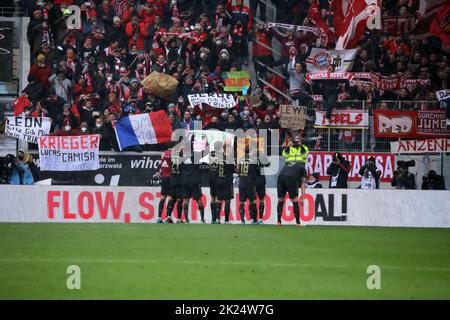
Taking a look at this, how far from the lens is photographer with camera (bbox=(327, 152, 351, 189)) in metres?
21.8

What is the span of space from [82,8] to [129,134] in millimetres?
4078

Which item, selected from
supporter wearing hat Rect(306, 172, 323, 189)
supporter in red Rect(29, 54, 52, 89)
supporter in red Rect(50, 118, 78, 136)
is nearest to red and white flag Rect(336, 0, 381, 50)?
supporter wearing hat Rect(306, 172, 323, 189)

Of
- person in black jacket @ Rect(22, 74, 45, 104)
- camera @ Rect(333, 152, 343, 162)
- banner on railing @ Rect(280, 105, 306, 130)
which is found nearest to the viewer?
camera @ Rect(333, 152, 343, 162)

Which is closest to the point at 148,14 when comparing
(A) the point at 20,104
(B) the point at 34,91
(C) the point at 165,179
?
(B) the point at 34,91

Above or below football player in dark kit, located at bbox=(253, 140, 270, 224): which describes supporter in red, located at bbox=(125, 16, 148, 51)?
above

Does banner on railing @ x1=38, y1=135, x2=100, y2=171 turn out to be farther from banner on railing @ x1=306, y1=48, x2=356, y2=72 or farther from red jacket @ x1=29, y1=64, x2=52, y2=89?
banner on railing @ x1=306, y1=48, x2=356, y2=72

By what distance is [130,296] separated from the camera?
9.63m

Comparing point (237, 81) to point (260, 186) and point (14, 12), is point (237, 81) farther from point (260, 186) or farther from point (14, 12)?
point (14, 12)

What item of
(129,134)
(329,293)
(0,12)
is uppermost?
(0,12)

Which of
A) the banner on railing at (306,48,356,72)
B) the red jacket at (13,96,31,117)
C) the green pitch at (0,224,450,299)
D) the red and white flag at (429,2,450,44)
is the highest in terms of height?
the red and white flag at (429,2,450,44)

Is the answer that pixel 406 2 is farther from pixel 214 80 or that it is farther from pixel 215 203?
pixel 215 203

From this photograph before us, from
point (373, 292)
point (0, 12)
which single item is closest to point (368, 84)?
point (0, 12)

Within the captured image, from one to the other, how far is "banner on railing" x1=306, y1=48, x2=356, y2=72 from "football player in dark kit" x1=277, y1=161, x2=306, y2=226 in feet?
14.5

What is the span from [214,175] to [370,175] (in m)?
3.90
